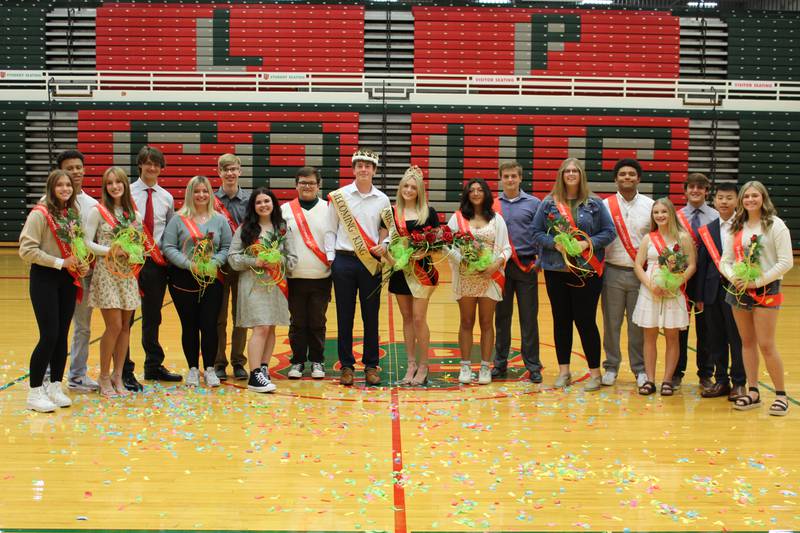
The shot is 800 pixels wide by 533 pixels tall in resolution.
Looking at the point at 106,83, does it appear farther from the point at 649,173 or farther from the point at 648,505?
the point at 648,505

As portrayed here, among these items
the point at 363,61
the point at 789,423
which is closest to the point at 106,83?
the point at 363,61

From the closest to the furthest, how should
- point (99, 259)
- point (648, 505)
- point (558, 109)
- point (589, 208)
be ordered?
1. point (648, 505)
2. point (99, 259)
3. point (589, 208)
4. point (558, 109)

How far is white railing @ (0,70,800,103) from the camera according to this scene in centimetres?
1673

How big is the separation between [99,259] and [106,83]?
14.1 metres

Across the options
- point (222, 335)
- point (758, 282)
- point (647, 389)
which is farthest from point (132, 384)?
point (758, 282)

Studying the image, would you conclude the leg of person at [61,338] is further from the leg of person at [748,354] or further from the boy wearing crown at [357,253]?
the leg of person at [748,354]

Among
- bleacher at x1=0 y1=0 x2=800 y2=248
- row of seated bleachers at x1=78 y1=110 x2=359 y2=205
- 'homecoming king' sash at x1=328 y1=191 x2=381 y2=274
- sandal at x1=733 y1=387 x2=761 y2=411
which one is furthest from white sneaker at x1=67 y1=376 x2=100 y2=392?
bleacher at x1=0 y1=0 x2=800 y2=248

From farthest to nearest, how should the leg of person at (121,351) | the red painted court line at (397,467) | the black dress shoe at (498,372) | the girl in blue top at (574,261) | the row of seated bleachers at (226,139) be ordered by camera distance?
the row of seated bleachers at (226,139) → the black dress shoe at (498,372) → the girl in blue top at (574,261) → the leg of person at (121,351) → the red painted court line at (397,467)

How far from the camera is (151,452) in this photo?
163 inches

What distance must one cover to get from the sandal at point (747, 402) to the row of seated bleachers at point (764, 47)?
15.3m

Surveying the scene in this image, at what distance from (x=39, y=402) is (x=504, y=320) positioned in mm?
3139

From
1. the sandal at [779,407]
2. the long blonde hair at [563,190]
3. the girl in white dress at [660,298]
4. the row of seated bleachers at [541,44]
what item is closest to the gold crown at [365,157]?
the long blonde hair at [563,190]

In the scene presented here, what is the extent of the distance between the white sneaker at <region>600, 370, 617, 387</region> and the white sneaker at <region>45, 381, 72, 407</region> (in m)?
3.55

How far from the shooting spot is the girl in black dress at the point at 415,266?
18.5 feet
